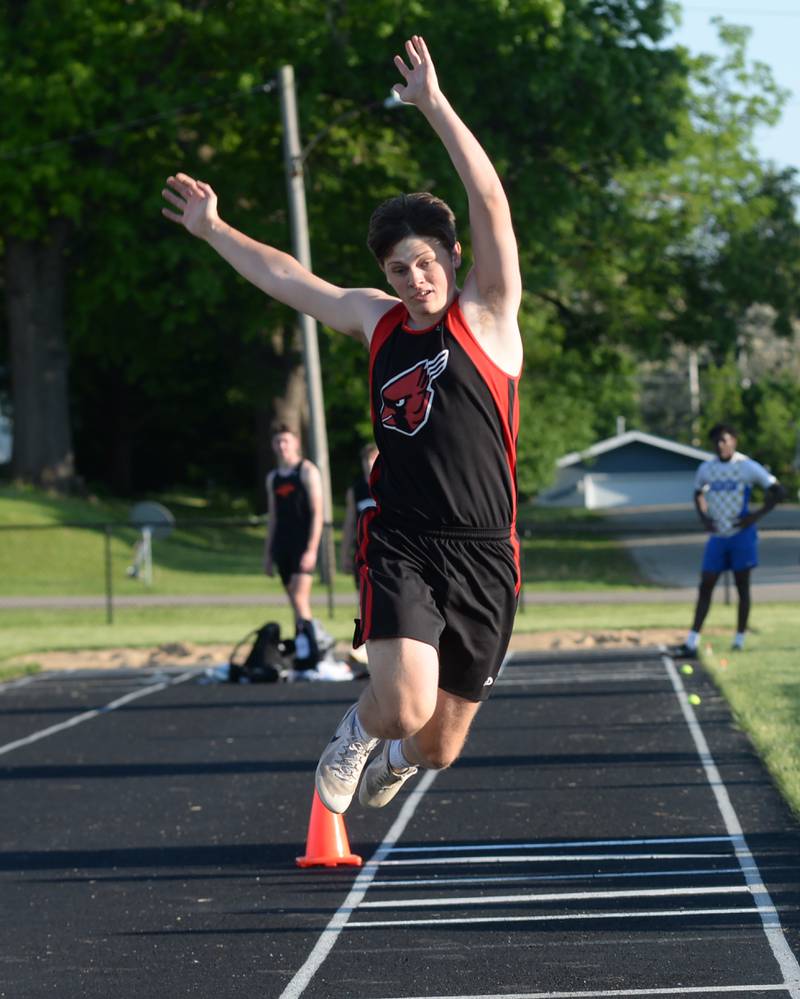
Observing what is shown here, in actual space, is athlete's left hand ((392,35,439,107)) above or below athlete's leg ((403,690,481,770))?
above

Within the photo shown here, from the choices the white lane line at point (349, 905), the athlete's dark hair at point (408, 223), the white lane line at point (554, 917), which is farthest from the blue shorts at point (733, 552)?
the athlete's dark hair at point (408, 223)

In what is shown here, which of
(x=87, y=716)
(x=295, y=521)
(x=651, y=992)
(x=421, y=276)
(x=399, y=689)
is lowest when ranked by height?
(x=87, y=716)

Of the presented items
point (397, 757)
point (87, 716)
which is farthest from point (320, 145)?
point (397, 757)

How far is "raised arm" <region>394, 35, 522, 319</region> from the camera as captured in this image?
512 cm

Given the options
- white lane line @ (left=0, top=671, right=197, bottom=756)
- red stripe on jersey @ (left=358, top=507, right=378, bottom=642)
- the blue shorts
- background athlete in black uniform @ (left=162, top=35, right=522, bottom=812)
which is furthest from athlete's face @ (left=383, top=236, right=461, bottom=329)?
the blue shorts

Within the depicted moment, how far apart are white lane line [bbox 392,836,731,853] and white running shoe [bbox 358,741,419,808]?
1830mm

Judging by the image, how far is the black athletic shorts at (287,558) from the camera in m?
15.1

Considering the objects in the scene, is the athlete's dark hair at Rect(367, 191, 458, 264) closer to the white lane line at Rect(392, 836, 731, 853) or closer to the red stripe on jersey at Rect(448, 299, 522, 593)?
the red stripe on jersey at Rect(448, 299, 522, 593)

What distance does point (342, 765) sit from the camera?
580 cm

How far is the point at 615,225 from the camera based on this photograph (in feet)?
134

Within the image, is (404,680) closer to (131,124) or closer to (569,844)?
(569,844)

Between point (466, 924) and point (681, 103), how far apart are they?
33.9 meters

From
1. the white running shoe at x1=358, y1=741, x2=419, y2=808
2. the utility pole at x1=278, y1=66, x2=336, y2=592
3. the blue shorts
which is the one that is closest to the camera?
the white running shoe at x1=358, y1=741, x2=419, y2=808

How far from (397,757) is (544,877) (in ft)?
4.90
